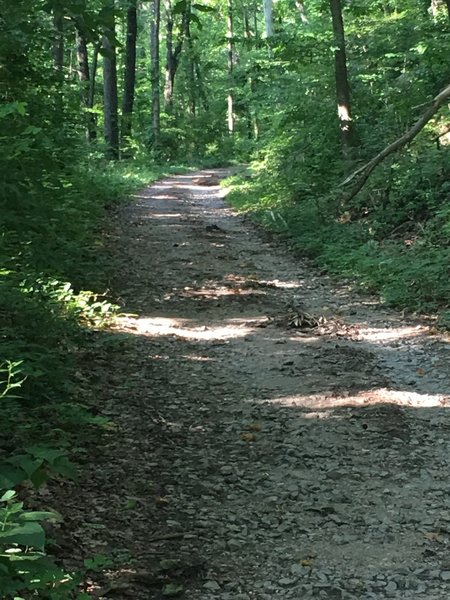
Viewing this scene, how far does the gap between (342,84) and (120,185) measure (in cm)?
744

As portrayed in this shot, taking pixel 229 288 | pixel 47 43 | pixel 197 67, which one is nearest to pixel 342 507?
pixel 47 43

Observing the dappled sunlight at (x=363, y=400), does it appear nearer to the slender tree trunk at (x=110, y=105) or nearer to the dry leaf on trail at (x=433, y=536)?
the dry leaf on trail at (x=433, y=536)

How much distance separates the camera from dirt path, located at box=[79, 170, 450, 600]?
10.8 feet

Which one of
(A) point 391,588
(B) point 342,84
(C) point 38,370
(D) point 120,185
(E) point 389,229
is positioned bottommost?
(A) point 391,588

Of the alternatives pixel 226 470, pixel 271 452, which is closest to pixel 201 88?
pixel 271 452

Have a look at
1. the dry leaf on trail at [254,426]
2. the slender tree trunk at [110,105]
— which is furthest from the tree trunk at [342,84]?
the dry leaf on trail at [254,426]

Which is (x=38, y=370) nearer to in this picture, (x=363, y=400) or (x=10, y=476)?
(x=10, y=476)

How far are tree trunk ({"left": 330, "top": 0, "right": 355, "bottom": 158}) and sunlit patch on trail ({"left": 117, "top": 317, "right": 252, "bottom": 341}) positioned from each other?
7.63m

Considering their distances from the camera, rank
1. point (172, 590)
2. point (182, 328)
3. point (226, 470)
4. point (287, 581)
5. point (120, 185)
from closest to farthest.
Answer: point (172, 590), point (287, 581), point (226, 470), point (182, 328), point (120, 185)

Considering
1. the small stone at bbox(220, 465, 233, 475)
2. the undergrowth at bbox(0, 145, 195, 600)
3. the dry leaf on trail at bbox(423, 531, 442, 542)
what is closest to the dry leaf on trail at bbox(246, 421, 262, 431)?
the small stone at bbox(220, 465, 233, 475)

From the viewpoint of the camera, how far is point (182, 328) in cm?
752

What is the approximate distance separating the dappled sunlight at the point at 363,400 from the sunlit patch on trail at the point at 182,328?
1.83 meters

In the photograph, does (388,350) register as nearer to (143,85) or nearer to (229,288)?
(229,288)

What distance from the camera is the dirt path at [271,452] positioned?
10.8 ft
